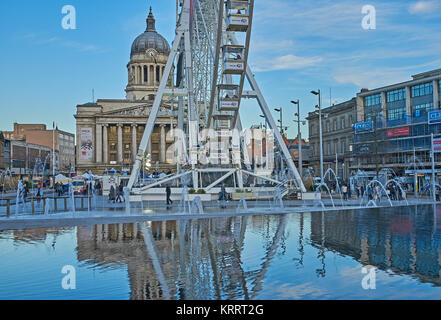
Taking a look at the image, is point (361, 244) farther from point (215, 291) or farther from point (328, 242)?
point (215, 291)

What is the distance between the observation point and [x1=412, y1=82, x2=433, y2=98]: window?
70756 mm

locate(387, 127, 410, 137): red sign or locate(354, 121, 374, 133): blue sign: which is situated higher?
locate(354, 121, 374, 133): blue sign

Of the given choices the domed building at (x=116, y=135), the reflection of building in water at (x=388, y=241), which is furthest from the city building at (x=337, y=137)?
the reflection of building in water at (x=388, y=241)

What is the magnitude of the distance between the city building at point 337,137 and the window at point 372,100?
7.65ft

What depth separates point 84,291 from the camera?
28.1ft

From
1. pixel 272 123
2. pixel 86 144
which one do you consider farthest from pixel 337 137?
pixel 272 123

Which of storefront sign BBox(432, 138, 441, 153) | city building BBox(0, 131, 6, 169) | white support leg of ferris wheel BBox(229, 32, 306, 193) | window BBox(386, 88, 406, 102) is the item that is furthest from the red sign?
city building BBox(0, 131, 6, 169)

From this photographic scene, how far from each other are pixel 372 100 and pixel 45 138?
10513 centimetres

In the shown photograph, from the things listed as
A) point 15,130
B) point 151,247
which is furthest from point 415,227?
point 15,130

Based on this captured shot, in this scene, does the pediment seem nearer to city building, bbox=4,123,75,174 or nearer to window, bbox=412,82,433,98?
city building, bbox=4,123,75,174

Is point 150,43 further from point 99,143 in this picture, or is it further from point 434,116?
point 434,116

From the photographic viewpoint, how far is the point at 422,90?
72.1 metres

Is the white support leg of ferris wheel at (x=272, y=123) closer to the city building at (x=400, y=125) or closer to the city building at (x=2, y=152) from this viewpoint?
the city building at (x=400, y=125)
